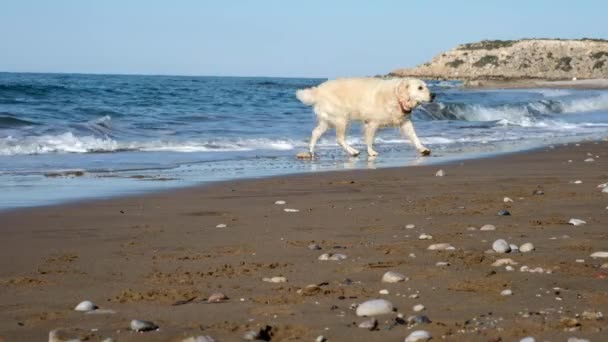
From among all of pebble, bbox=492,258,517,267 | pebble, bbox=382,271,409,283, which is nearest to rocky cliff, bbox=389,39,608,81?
pebble, bbox=492,258,517,267

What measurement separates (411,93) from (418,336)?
9.92 metres

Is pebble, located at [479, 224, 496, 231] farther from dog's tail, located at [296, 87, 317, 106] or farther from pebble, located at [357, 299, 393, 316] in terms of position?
dog's tail, located at [296, 87, 317, 106]

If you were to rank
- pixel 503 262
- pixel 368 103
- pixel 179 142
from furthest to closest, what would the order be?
pixel 179 142 → pixel 368 103 → pixel 503 262

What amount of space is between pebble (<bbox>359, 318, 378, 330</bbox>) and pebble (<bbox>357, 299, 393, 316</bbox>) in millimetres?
125

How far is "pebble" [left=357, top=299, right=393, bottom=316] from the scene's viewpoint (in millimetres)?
3377

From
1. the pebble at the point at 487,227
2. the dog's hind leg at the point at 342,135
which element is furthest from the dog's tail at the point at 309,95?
the pebble at the point at 487,227

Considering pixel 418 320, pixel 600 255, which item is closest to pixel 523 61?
pixel 600 255

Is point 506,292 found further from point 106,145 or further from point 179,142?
point 179,142

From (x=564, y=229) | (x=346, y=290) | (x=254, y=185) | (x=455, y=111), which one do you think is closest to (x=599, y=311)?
(x=346, y=290)

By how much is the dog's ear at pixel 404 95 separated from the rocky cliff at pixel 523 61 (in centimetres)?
7593

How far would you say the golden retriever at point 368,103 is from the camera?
12.8 meters

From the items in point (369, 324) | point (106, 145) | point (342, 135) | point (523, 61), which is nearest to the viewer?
point (369, 324)

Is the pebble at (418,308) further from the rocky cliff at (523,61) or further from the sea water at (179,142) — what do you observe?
the rocky cliff at (523,61)

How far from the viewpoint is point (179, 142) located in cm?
1511
